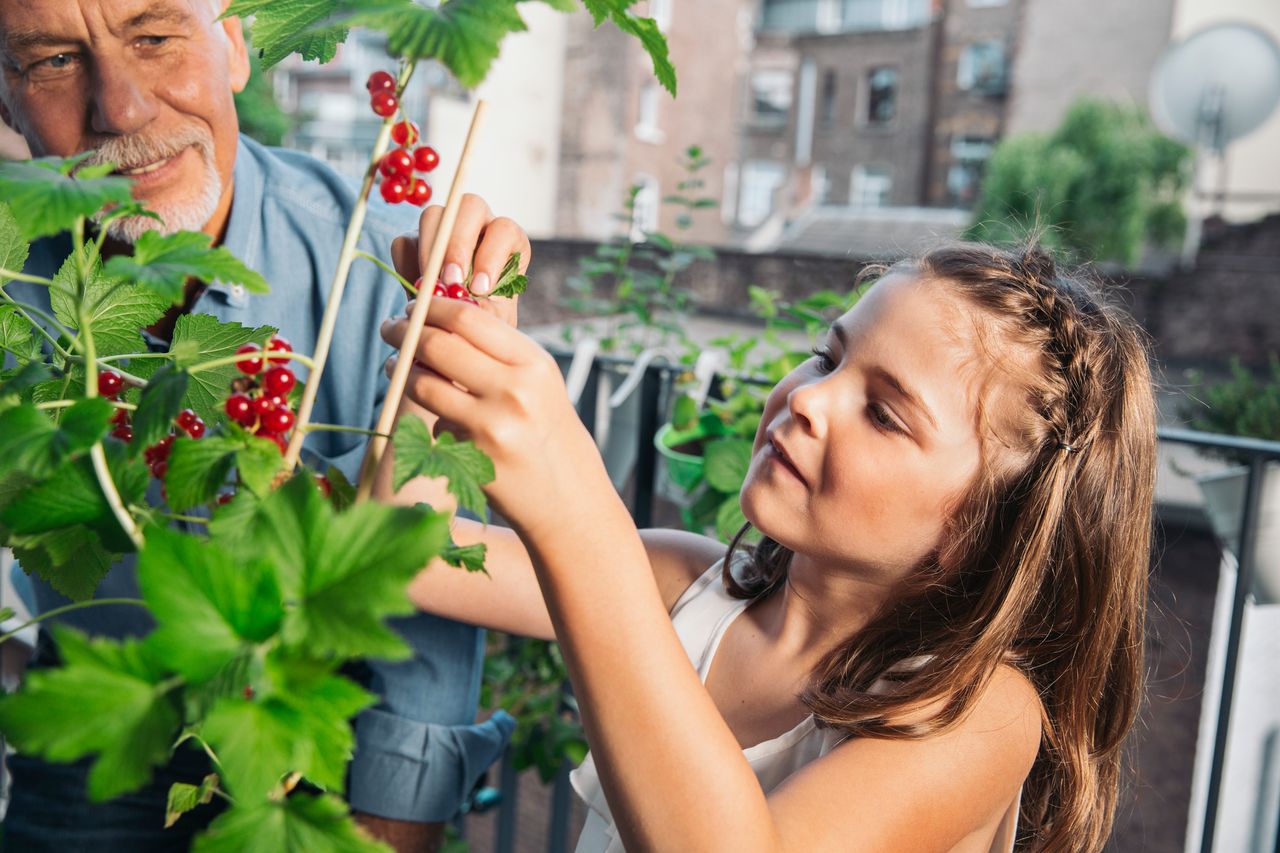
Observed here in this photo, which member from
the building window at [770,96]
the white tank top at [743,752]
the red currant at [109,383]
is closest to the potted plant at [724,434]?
the white tank top at [743,752]

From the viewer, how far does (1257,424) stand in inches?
141

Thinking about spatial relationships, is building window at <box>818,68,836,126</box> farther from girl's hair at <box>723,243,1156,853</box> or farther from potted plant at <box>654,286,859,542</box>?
girl's hair at <box>723,243,1156,853</box>

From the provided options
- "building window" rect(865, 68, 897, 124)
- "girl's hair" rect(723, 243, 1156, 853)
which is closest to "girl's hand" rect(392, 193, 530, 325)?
"girl's hair" rect(723, 243, 1156, 853)

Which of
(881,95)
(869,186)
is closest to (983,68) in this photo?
(881,95)

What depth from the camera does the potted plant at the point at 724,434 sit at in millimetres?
1672

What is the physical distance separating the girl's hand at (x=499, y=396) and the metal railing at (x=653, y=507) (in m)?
1.28

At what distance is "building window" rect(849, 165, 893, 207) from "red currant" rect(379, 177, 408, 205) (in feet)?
82.4

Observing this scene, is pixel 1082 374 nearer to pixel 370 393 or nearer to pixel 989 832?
pixel 989 832

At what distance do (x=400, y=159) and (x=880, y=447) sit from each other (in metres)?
0.54

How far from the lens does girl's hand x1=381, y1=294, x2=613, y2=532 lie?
1.82 feet

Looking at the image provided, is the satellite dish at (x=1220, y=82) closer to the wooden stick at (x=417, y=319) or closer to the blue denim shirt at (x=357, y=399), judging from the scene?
the blue denim shirt at (x=357, y=399)

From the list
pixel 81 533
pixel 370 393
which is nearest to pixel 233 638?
pixel 81 533

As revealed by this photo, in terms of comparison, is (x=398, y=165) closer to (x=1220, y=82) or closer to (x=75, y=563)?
(x=75, y=563)

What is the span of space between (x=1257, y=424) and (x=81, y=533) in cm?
390
